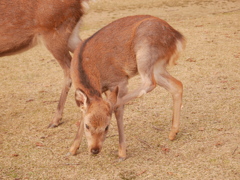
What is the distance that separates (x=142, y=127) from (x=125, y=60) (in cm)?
94

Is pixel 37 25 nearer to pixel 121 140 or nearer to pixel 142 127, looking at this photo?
pixel 142 127

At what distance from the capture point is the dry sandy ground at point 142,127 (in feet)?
13.6

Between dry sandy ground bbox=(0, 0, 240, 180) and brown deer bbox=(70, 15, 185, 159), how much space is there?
29 centimetres

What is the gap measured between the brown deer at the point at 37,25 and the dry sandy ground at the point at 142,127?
2.25 feet

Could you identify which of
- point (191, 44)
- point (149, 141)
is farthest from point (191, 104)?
point (191, 44)

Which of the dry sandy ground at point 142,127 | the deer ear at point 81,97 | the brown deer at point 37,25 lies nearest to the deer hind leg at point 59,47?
the brown deer at point 37,25

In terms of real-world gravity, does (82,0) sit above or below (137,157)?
above

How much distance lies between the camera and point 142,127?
5.20m

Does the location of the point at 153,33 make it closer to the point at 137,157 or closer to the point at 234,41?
the point at 137,157

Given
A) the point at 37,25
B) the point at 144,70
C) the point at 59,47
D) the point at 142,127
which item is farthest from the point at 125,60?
the point at 37,25

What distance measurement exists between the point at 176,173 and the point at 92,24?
877 cm

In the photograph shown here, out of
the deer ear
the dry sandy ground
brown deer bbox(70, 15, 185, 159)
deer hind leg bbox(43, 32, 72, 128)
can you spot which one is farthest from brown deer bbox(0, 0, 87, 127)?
the deer ear

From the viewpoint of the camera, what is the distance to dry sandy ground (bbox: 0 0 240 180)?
413cm

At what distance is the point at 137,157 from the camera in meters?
4.45
